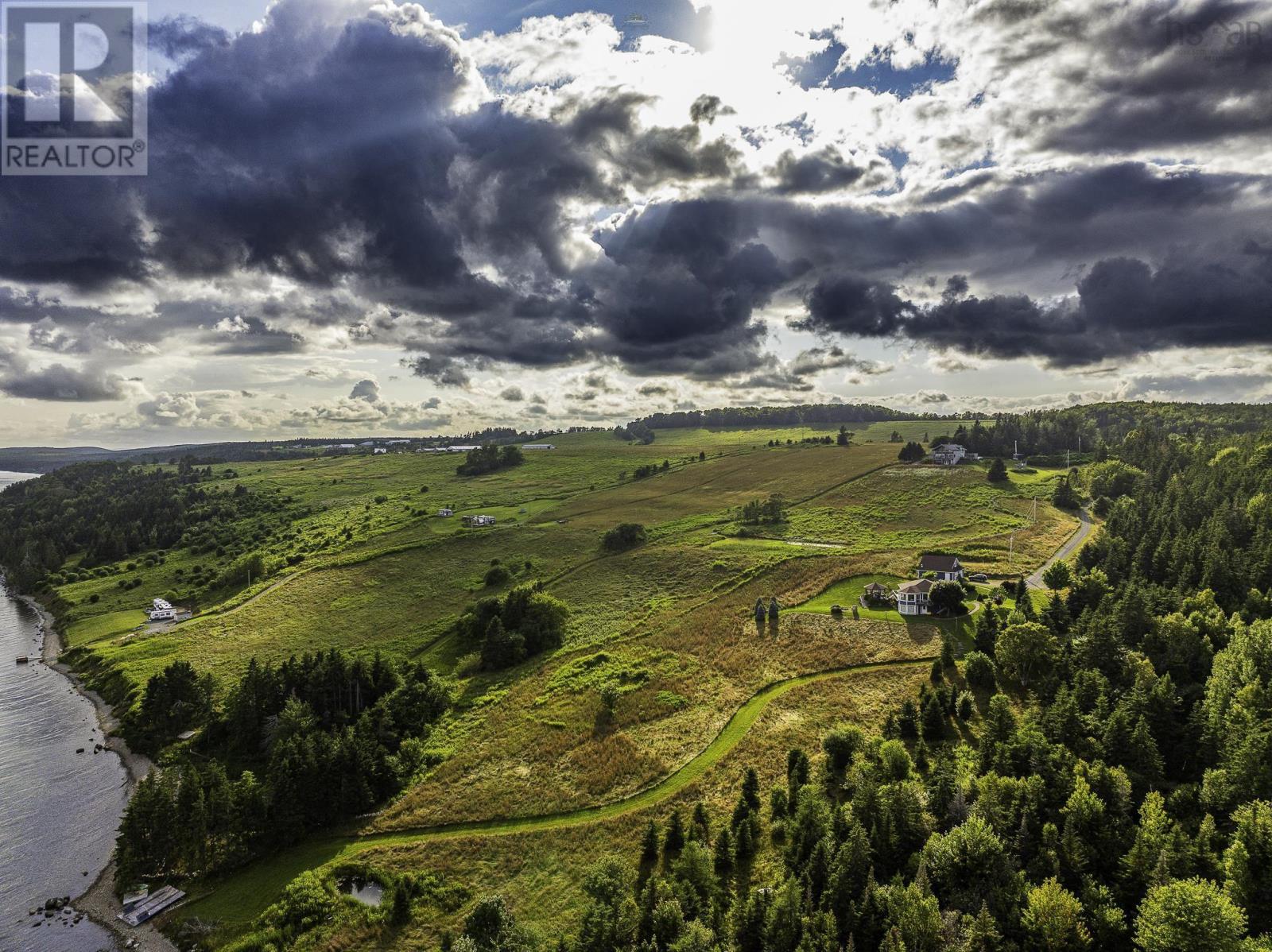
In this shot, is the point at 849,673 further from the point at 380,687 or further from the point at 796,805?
the point at 380,687

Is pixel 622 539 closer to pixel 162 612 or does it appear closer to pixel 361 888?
pixel 361 888

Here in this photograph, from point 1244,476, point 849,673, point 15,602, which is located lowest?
point 15,602

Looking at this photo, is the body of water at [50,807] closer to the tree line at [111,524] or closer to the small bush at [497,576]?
the small bush at [497,576]

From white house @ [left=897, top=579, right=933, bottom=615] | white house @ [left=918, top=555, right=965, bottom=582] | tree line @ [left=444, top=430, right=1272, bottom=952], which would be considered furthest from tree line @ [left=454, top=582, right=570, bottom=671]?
white house @ [left=918, top=555, right=965, bottom=582]

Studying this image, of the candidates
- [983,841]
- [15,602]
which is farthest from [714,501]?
[15,602]

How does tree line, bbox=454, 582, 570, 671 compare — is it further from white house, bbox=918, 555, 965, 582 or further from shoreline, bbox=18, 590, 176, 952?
white house, bbox=918, 555, 965, 582
